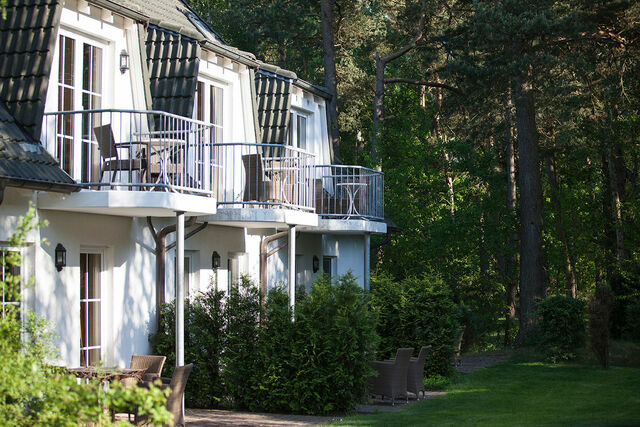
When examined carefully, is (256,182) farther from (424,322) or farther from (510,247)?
(510,247)

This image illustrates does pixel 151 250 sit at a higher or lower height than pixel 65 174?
lower

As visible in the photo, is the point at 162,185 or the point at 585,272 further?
the point at 585,272

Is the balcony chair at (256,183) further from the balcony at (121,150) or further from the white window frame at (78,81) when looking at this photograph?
the white window frame at (78,81)

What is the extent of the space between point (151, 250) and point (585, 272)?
34396mm

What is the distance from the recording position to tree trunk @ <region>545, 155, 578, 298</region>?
1369 inches

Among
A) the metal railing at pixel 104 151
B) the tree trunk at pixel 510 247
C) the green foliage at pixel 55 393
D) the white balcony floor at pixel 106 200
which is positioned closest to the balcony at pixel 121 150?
the metal railing at pixel 104 151

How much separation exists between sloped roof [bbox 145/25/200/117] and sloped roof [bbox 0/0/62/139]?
2990 mm

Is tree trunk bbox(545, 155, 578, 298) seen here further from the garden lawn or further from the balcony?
the balcony

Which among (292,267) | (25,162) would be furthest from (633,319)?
(25,162)

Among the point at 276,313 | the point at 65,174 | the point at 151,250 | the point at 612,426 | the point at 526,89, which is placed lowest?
the point at 612,426

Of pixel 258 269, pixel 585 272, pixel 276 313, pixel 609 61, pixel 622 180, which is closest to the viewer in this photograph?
pixel 276 313

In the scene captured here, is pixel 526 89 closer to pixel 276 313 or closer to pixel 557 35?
pixel 557 35

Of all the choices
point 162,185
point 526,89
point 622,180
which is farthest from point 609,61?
point 162,185

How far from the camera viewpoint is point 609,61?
26078 millimetres
